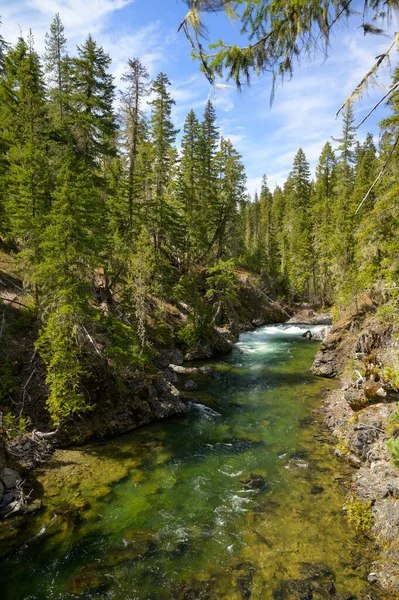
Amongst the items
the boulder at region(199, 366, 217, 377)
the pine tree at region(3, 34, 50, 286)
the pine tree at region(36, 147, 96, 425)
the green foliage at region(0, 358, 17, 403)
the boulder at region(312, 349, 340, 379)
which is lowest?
the boulder at region(199, 366, 217, 377)

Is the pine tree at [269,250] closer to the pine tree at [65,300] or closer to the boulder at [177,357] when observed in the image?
the boulder at [177,357]

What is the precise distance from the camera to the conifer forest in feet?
24.5

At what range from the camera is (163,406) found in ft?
53.2

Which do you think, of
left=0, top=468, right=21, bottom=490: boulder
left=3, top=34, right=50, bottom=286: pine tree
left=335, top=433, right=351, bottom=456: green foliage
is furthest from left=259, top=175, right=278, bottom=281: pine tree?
left=0, top=468, right=21, bottom=490: boulder

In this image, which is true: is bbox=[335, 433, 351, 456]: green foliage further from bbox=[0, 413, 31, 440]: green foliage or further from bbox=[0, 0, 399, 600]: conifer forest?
bbox=[0, 413, 31, 440]: green foliage

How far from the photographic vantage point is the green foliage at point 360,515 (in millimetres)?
8672

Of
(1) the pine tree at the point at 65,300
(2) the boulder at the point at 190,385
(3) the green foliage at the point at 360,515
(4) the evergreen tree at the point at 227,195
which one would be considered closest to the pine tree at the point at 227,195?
(4) the evergreen tree at the point at 227,195

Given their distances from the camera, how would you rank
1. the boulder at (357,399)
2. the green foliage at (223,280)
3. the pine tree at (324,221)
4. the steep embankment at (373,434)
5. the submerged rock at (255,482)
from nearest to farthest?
the steep embankment at (373,434) → the submerged rock at (255,482) → the boulder at (357,399) → the green foliage at (223,280) → the pine tree at (324,221)

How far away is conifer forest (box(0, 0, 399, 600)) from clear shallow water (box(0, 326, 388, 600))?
→ 0.05 metres

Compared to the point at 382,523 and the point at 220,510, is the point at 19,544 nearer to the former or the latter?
the point at 220,510

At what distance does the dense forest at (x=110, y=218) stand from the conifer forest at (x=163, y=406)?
0.16 metres

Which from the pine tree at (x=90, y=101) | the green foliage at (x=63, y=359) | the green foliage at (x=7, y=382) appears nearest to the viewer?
the green foliage at (x=63, y=359)

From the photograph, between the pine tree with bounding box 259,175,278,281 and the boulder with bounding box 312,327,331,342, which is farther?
the pine tree with bounding box 259,175,278,281

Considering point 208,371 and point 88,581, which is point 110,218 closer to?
point 208,371
